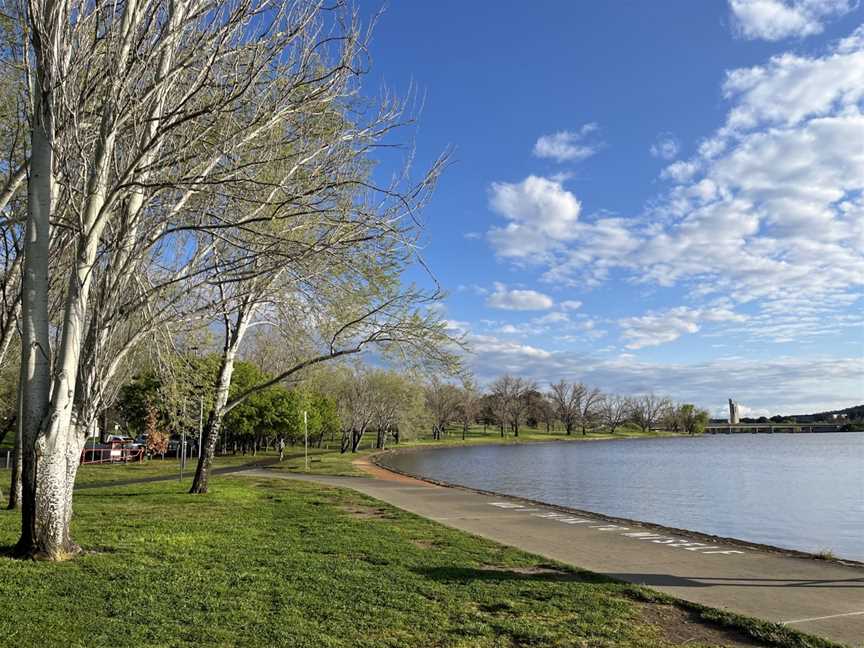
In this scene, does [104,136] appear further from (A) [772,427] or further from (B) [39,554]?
(A) [772,427]

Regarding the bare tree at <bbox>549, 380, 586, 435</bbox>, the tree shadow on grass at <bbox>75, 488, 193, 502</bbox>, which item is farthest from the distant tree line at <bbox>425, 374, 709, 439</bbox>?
the tree shadow on grass at <bbox>75, 488, 193, 502</bbox>

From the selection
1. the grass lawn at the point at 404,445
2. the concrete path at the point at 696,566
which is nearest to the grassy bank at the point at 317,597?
the concrete path at the point at 696,566

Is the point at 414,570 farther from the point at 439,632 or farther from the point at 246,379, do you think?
the point at 246,379

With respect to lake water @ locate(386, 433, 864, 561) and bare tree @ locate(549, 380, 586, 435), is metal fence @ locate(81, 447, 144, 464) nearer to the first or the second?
lake water @ locate(386, 433, 864, 561)

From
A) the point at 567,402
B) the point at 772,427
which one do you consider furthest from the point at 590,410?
the point at 772,427

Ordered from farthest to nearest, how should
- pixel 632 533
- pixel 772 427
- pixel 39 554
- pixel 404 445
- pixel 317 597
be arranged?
pixel 772 427 < pixel 404 445 < pixel 632 533 < pixel 39 554 < pixel 317 597

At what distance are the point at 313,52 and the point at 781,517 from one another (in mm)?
19848

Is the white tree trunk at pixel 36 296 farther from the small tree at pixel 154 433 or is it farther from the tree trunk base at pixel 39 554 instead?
the small tree at pixel 154 433

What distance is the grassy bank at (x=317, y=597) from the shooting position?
5.32 m

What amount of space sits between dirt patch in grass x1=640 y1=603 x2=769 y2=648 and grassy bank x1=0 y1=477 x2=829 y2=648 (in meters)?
0.02

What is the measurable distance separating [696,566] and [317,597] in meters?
5.76

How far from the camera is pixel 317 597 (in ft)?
21.1

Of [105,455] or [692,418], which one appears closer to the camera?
[105,455]

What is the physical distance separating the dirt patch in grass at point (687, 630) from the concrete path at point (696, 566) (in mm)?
649
